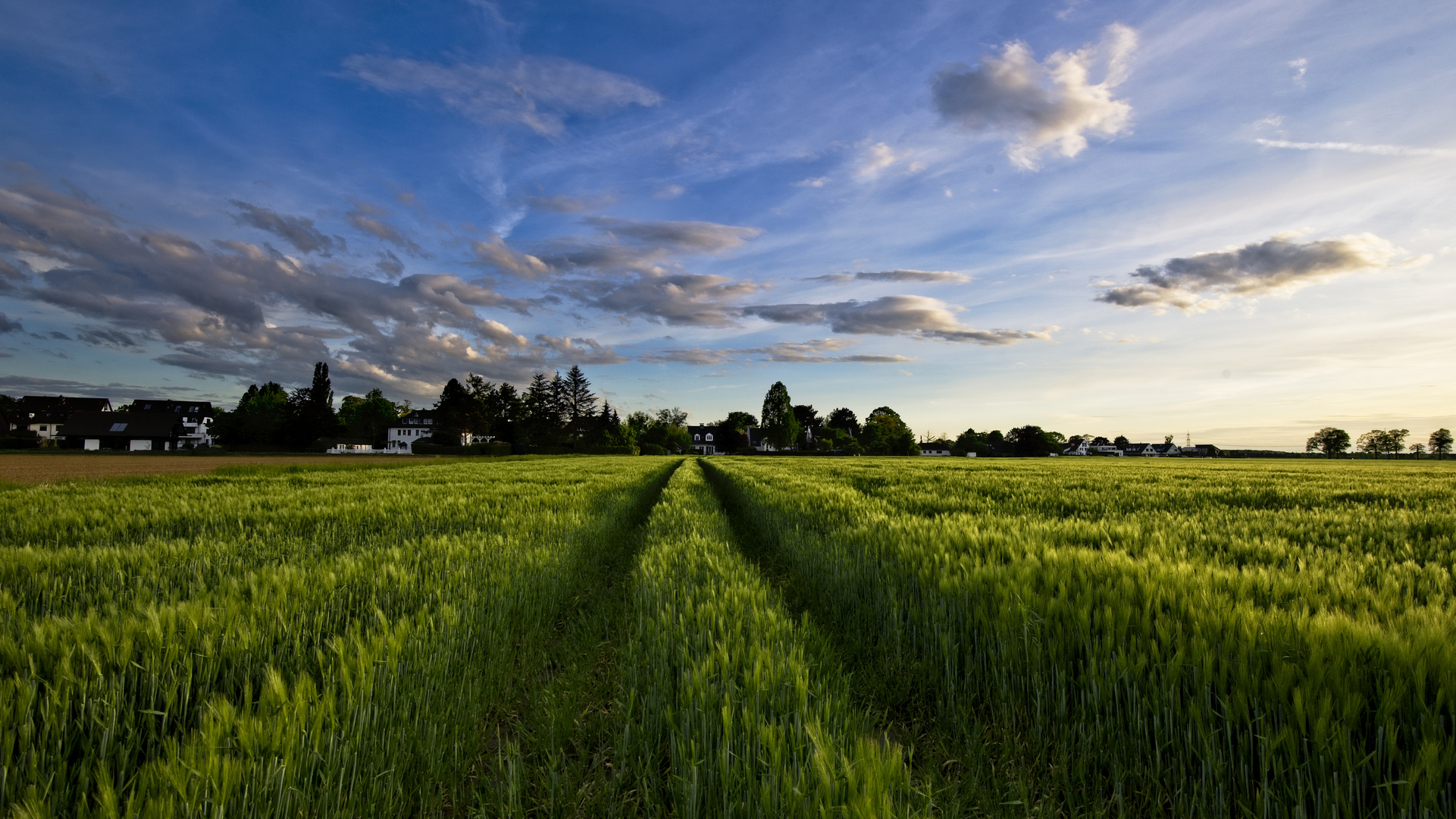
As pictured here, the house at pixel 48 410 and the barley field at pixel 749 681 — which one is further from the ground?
the house at pixel 48 410

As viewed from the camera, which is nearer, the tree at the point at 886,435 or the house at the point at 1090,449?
the tree at the point at 886,435

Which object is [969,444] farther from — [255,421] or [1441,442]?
[255,421]

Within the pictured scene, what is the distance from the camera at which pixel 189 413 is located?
121 metres

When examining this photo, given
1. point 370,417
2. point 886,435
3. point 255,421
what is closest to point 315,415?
point 255,421

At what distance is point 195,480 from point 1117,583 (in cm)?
2856

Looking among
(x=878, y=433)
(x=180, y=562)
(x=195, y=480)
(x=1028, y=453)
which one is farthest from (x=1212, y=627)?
(x=1028, y=453)

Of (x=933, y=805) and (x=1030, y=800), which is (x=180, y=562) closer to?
(x=933, y=805)

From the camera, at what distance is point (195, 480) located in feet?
65.7

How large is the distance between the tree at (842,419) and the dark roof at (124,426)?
136228 mm

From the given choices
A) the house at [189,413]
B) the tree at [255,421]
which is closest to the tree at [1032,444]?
the tree at [255,421]

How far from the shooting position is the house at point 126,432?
85.7 metres

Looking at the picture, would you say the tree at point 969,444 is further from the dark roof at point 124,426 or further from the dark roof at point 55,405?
the dark roof at point 55,405

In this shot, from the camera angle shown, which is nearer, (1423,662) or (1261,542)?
(1423,662)

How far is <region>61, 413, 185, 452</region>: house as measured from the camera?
281ft
